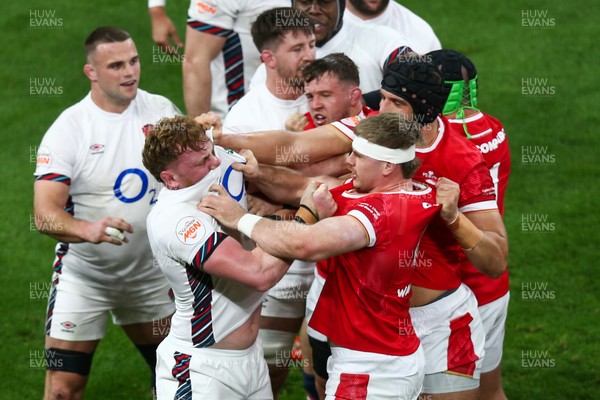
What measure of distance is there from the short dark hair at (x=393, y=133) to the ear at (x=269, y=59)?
1822 millimetres

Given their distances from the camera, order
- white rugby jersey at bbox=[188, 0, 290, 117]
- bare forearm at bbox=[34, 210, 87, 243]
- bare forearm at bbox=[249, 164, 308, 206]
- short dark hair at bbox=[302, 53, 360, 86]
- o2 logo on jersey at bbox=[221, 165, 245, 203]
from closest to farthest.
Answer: o2 logo on jersey at bbox=[221, 165, 245, 203], bare forearm at bbox=[249, 164, 308, 206], short dark hair at bbox=[302, 53, 360, 86], bare forearm at bbox=[34, 210, 87, 243], white rugby jersey at bbox=[188, 0, 290, 117]

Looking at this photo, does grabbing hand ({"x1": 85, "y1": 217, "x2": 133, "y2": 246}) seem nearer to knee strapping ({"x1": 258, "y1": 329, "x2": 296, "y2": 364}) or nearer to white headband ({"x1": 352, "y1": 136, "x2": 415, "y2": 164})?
knee strapping ({"x1": 258, "y1": 329, "x2": 296, "y2": 364})

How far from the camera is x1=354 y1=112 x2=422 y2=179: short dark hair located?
5.30 metres

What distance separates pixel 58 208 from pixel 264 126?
1.50m

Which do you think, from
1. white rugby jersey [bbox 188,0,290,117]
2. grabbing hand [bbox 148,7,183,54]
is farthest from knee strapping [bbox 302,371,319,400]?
grabbing hand [bbox 148,7,183,54]

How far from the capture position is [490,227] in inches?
223

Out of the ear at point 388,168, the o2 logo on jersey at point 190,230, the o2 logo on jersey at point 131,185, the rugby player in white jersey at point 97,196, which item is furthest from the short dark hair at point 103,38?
the ear at point 388,168

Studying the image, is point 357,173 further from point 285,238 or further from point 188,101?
point 188,101

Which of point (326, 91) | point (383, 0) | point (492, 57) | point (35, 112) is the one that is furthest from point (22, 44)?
point (326, 91)

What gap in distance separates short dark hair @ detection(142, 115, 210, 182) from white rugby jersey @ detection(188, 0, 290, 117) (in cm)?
349

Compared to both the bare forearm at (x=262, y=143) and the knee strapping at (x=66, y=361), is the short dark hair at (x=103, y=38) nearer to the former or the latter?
the bare forearm at (x=262, y=143)

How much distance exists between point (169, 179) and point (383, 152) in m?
1.19

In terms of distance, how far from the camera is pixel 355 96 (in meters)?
6.46

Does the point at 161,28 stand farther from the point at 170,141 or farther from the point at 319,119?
the point at 170,141
